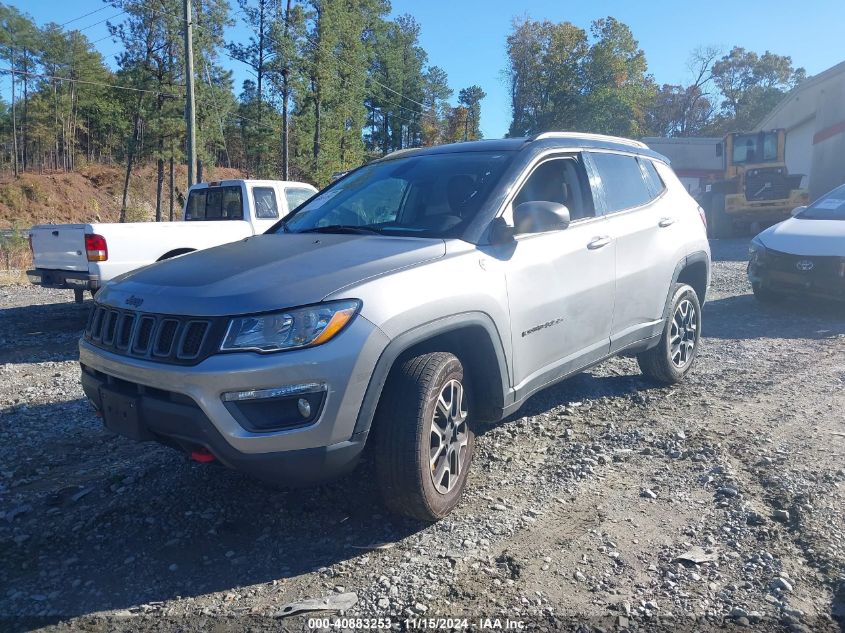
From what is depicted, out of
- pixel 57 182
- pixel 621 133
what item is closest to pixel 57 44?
pixel 57 182

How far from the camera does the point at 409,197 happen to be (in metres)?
4.08

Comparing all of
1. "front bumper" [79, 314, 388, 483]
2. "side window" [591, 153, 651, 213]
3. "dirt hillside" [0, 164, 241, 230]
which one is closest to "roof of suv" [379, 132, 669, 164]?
"side window" [591, 153, 651, 213]

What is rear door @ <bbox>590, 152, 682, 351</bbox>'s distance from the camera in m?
4.50

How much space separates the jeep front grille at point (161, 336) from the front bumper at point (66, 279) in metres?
5.09

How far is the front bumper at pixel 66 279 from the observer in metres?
7.70

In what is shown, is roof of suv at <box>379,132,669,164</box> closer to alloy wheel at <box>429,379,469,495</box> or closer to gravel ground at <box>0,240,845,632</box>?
alloy wheel at <box>429,379,469,495</box>

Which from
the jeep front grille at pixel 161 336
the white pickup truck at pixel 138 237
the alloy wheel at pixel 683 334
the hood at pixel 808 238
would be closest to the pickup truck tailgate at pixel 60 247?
the white pickup truck at pixel 138 237

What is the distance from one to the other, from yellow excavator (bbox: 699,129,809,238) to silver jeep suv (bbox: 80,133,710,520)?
1676cm

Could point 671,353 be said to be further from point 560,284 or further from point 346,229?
point 346,229

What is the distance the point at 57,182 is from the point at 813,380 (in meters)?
58.4

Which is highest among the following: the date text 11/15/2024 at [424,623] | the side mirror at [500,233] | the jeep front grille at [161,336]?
the side mirror at [500,233]

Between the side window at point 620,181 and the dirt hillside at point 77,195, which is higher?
the dirt hillside at point 77,195

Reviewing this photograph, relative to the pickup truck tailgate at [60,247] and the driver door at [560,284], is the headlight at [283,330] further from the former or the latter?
the pickup truck tailgate at [60,247]

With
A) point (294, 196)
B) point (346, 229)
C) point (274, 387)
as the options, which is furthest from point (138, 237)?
point (274, 387)
